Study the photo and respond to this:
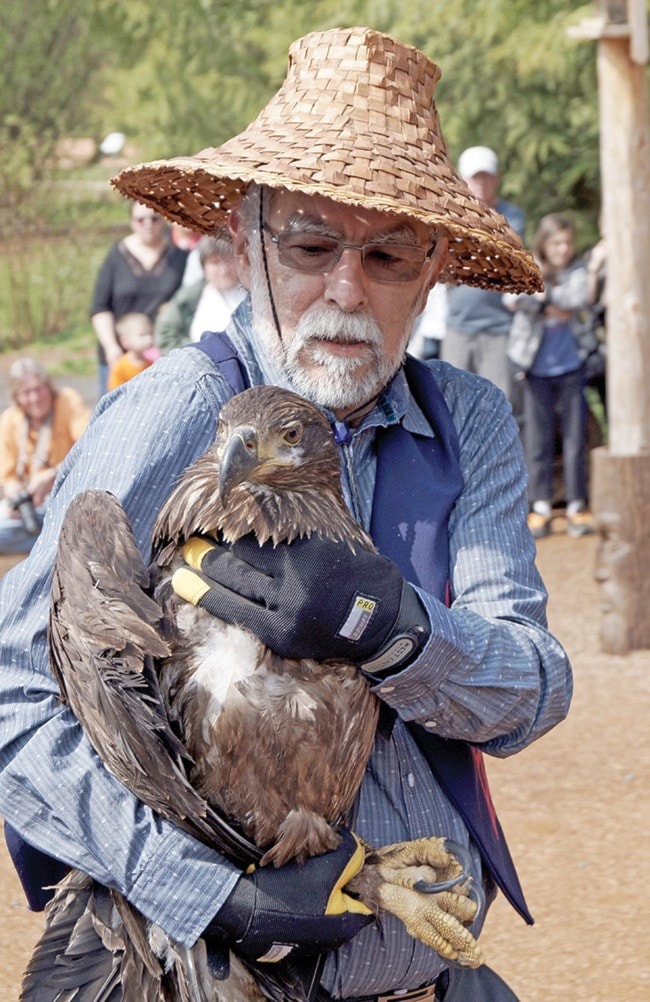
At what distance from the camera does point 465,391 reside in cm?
307

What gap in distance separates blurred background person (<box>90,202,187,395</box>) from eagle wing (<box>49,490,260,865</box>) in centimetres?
869

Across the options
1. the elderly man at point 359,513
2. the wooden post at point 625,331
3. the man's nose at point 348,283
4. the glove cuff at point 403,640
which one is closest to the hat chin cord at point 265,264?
the elderly man at point 359,513

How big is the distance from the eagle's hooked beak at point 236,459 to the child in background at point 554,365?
28.4 ft

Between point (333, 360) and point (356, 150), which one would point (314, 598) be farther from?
point (356, 150)

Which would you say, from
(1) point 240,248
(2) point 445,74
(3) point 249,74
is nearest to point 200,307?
(2) point 445,74

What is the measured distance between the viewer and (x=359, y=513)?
114 inches

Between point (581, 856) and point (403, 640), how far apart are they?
379 centimetres

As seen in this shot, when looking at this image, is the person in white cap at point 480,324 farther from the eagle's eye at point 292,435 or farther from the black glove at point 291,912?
the black glove at point 291,912

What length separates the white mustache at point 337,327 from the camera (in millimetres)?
2832

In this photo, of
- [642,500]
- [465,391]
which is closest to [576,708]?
[642,500]

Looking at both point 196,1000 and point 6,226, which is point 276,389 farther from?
point 6,226

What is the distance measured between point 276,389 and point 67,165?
22644mm

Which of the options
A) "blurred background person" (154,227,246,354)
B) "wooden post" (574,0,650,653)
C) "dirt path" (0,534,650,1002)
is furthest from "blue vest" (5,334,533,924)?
"blurred background person" (154,227,246,354)

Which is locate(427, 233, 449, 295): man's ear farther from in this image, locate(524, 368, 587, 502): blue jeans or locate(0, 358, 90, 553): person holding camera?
locate(524, 368, 587, 502): blue jeans
